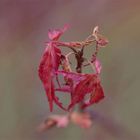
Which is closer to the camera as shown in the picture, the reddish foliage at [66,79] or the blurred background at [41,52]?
the reddish foliage at [66,79]

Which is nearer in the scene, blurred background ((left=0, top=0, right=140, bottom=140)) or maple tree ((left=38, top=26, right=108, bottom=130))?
maple tree ((left=38, top=26, right=108, bottom=130))

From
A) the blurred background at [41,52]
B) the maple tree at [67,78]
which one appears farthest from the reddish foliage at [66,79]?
the blurred background at [41,52]

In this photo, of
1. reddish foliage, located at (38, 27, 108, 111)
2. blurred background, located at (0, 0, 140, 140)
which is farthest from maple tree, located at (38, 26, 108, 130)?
blurred background, located at (0, 0, 140, 140)

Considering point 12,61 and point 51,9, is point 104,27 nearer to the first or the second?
point 51,9

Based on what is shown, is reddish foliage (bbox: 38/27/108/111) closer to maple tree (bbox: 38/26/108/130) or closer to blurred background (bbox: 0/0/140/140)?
maple tree (bbox: 38/26/108/130)

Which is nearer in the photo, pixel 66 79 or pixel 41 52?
pixel 66 79

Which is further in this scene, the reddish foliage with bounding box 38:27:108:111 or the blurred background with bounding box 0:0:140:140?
the blurred background with bounding box 0:0:140:140

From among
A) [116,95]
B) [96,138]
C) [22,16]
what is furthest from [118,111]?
[22,16]

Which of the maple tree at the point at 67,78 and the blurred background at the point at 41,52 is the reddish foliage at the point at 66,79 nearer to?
the maple tree at the point at 67,78

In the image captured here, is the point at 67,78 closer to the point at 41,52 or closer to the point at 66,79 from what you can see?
the point at 66,79

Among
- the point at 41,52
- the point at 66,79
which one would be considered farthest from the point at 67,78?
the point at 41,52
